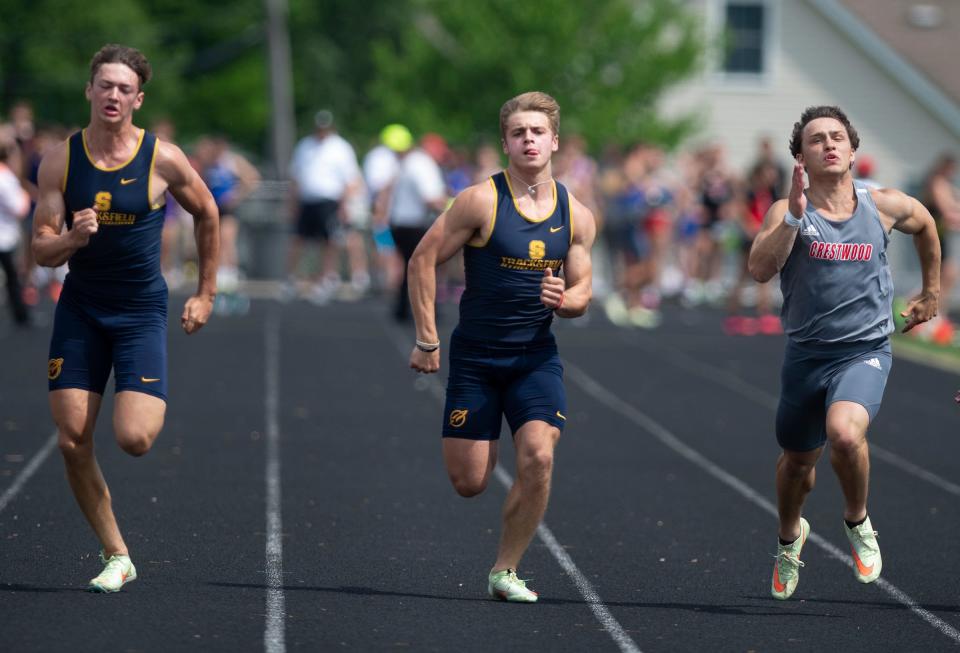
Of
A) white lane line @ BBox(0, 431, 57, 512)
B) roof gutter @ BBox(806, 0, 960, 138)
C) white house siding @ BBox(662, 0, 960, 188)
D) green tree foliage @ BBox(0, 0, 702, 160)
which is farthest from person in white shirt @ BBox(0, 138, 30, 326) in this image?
roof gutter @ BBox(806, 0, 960, 138)

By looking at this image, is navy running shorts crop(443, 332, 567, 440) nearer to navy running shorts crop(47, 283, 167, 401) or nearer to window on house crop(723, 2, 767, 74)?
navy running shorts crop(47, 283, 167, 401)

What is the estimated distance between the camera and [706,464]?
479 inches

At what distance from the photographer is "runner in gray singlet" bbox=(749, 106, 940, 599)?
7590mm

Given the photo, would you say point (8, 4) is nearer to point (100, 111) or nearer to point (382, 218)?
point (382, 218)

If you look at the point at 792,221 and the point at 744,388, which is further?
the point at 744,388

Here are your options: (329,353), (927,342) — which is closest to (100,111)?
(329,353)

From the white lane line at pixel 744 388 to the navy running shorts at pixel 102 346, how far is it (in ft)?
18.7

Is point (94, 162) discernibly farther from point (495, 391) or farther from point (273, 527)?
point (273, 527)

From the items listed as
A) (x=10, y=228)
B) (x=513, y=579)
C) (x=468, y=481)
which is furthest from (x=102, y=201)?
(x=10, y=228)

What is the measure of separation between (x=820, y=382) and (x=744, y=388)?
29.5 feet

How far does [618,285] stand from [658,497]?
14807 mm

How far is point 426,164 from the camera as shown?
20.2 m

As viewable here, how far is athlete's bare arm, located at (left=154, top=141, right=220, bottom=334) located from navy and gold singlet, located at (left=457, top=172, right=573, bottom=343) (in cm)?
111

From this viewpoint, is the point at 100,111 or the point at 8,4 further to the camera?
the point at 8,4
